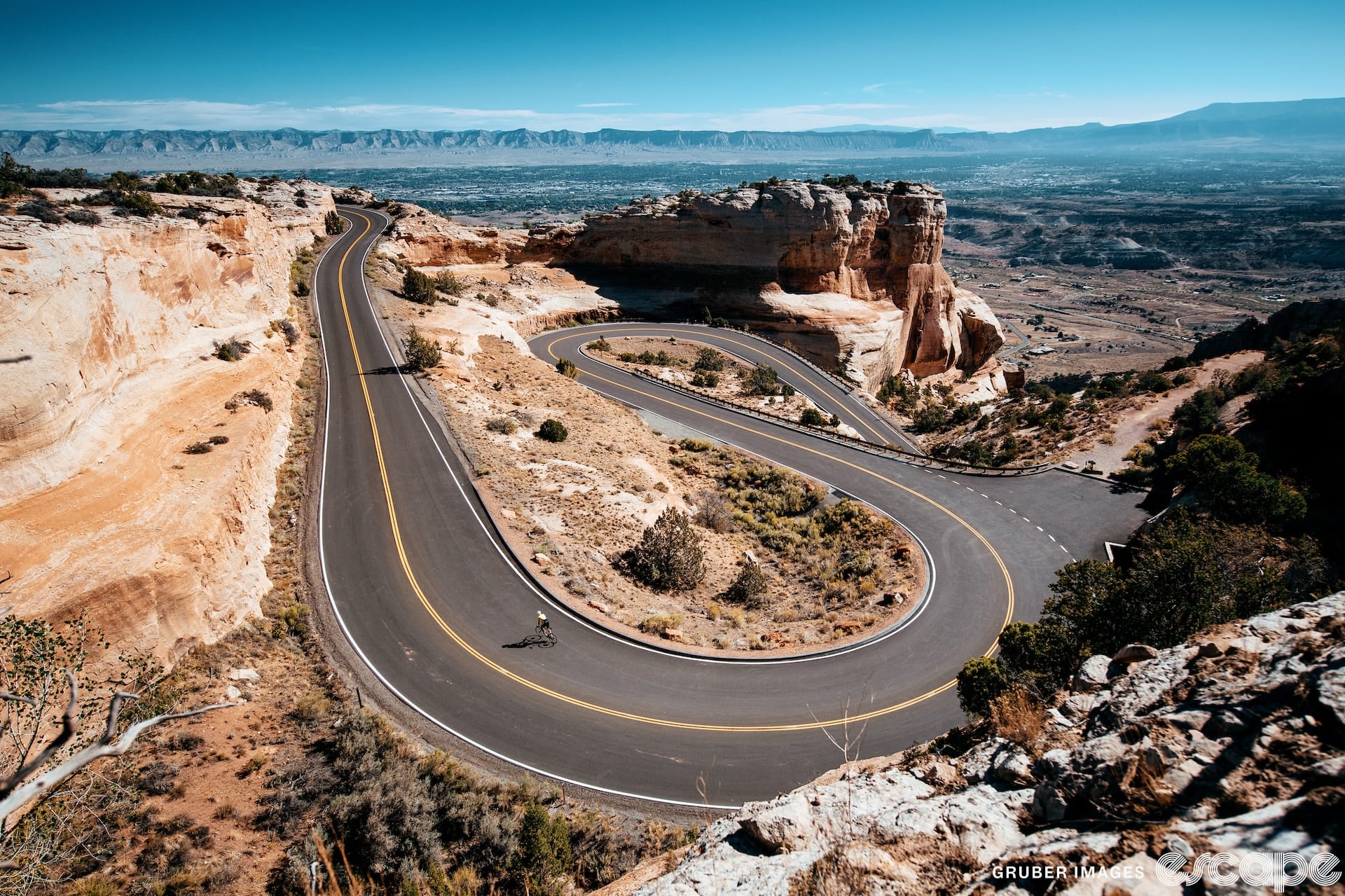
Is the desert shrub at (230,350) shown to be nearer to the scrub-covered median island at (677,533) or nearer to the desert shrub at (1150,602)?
the scrub-covered median island at (677,533)

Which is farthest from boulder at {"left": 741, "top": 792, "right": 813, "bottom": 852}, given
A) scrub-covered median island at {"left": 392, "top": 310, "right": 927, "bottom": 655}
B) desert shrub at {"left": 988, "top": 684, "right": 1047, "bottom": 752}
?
scrub-covered median island at {"left": 392, "top": 310, "right": 927, "bottom": 655}

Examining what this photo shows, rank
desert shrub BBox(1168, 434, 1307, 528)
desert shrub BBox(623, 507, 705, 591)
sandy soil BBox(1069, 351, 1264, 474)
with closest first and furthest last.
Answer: desert shrub BBox(1168, 434, 1307, 528) → desert shrub BBox(623, 507, 705, 591) → sandy soil BBox(1069, 351, 1264, 474)

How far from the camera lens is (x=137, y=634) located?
1325 cm

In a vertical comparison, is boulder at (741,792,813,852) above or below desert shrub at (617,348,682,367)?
above

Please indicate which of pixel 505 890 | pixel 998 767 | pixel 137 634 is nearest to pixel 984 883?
pixel 998 767

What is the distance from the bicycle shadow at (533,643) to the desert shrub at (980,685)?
1017cm

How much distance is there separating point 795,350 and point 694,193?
2140 cm

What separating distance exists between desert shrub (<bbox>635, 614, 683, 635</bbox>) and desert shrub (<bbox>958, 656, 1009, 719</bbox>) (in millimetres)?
7842

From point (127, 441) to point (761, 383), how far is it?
35629mm

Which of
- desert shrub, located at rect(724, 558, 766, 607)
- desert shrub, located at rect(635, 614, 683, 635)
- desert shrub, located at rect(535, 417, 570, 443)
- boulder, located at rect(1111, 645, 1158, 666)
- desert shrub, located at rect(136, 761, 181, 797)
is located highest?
boulder, located at rect(1111, 645, 1158, 666)

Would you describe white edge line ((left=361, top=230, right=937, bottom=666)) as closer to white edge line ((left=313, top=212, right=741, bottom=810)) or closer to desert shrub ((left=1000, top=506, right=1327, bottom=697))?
white edge line ((left=313, top=212, right=741, bottom=810))

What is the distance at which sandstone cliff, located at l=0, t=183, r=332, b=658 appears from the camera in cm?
1341

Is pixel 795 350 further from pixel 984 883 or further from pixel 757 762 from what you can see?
pixel 984 883

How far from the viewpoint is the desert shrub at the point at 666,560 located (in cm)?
2083
